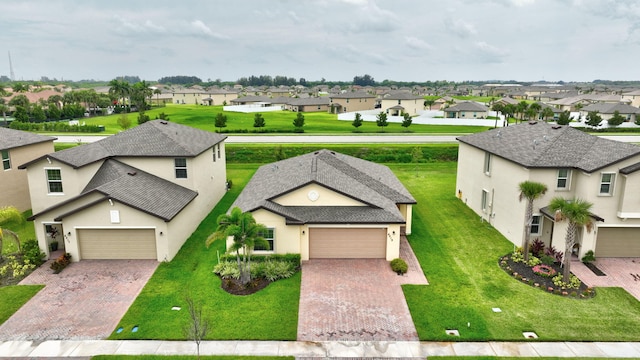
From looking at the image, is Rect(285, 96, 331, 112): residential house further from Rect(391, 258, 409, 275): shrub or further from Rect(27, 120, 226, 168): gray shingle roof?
Rect(391, 258, 409, 275): shrub

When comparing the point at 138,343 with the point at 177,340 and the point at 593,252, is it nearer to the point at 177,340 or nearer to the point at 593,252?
the point at 177,340

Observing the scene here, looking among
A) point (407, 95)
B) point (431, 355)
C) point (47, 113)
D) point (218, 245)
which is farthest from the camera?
point (407, 95)

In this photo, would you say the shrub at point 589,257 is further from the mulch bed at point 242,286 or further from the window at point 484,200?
the mulch bed at point 242,286

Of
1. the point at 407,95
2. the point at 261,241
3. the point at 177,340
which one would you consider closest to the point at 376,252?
the point at 261,241

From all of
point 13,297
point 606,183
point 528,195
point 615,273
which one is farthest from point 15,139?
point 615,273

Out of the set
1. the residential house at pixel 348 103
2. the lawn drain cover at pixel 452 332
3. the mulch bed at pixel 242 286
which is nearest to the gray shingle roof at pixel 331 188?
the mulch bed at pixel 242 286

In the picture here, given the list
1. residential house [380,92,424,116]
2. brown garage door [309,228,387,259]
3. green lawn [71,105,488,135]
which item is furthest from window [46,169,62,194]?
residential house [380,92,424,116]
